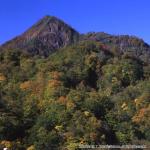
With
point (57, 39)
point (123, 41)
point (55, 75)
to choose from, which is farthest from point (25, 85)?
point (123, 41)

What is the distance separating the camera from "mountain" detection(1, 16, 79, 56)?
575ft

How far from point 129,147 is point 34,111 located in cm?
2104

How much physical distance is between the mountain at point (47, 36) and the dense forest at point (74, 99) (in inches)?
1850

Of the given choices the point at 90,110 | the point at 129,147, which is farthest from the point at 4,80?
the point at 129,147

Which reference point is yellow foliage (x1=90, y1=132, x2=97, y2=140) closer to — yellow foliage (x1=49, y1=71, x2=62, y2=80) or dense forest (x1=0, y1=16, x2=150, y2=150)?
dense forest (x1=0, y1=16, x2=150, y2=150)

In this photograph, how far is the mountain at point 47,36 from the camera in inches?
6900

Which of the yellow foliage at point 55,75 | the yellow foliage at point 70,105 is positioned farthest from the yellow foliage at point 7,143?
the yellow foliage at point 55,75

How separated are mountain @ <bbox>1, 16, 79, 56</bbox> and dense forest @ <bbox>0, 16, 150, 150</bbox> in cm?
4700

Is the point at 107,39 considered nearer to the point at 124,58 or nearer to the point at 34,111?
the point at 124,58

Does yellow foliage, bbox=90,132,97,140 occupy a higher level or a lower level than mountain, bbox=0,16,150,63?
lower

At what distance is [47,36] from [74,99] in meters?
91.2

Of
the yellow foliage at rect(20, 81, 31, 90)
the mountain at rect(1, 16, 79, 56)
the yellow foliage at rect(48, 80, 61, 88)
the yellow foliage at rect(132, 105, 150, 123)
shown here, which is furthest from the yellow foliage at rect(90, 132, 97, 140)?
the mountain at rect(1, 16, 79, 56)

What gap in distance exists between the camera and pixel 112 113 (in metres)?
90.2

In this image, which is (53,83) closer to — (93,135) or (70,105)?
(70,105)
